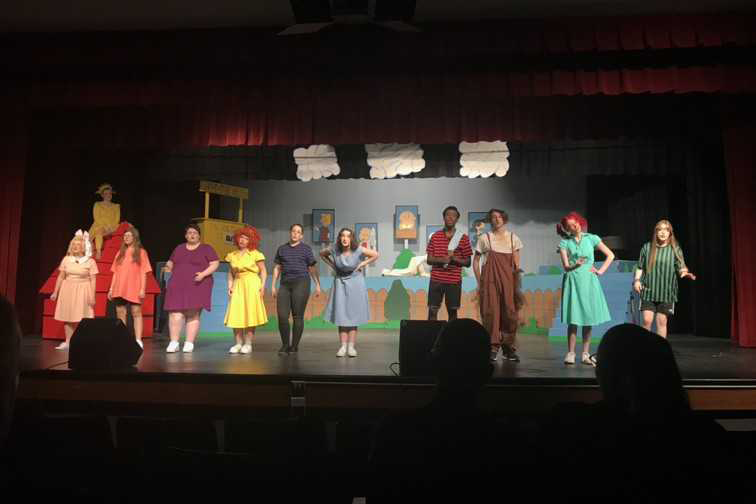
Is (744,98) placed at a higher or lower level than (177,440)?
A: higher

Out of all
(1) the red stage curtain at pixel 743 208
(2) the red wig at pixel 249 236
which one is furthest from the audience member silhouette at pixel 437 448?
(1) the red stage curtain at pixel 743 208

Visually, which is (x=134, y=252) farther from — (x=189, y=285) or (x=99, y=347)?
(x=99, y=347)

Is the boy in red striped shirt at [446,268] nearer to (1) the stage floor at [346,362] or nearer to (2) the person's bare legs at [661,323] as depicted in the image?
(1) the stage floor at [346,362]

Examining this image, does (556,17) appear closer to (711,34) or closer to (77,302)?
(711,34)

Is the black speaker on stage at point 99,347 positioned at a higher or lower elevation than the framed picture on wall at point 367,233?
lower

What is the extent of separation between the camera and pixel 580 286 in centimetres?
489

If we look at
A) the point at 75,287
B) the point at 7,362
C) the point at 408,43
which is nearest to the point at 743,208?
the point at 408,43

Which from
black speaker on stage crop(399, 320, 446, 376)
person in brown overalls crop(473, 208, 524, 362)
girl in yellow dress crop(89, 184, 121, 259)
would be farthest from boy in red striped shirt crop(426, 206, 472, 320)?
girl in yellow dress crop(89, 184, 121, 259)

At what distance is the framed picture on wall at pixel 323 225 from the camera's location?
11578 millimetres

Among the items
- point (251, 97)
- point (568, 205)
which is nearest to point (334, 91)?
point (251, 97)

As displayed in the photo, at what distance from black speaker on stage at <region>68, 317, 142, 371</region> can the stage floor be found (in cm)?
19

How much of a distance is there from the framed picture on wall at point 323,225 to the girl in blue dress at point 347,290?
5915mm

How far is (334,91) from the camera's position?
652 cm

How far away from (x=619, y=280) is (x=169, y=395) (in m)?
5.85
